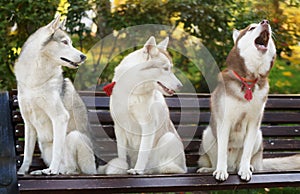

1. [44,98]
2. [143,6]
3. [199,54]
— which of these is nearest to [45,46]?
[44,98]

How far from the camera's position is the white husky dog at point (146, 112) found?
3.04 metres

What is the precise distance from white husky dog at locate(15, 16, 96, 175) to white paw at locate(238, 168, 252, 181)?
912 mm

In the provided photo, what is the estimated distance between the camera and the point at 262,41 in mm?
3014

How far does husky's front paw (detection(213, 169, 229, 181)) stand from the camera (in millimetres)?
3006

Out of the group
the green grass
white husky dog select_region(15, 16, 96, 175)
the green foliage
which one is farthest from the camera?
the green grass

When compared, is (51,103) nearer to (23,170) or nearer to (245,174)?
(23,170)

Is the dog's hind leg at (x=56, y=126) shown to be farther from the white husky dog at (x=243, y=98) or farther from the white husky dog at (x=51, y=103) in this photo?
the white husky dog at (x=243, y=98)

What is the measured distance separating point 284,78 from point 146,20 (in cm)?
242

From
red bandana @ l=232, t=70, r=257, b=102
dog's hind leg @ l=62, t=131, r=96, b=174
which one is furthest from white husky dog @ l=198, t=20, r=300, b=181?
dog's hind leg @ l=62, t=131, r=96, b=174

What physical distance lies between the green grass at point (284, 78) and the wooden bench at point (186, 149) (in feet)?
7.18

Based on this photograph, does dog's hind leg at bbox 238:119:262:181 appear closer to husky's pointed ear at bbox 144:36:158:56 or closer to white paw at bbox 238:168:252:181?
white paw at bbox 238:168:252:181

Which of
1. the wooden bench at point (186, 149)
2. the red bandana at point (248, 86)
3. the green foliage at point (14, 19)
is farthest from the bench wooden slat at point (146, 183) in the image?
the green foliage at point (14, 19)

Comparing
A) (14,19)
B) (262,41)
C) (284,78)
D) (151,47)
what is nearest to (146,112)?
(151,47)

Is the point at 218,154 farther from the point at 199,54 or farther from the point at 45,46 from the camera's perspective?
the point at 199,54
